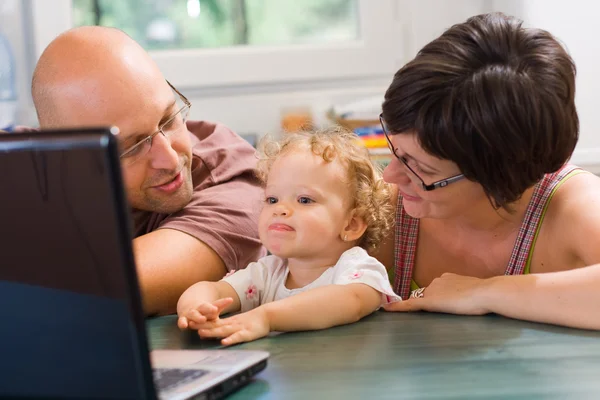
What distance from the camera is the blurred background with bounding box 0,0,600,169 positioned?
285 cm

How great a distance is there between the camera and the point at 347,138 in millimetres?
1419

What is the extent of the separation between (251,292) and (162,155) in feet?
1.18

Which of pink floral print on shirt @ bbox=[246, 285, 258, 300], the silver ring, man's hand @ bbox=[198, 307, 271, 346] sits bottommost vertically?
the silver ring

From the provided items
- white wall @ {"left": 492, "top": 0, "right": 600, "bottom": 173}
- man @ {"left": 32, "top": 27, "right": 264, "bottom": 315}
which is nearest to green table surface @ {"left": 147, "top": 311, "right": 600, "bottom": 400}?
man @ {"left": 32, "top": 27, "right": 264, "bottom": 315}

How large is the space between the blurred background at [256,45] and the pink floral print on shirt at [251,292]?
1.51 meters

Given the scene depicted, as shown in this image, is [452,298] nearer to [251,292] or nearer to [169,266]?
[251,292]

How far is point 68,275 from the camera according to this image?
0.63 meters

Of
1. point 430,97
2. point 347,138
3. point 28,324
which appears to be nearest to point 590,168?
point 347,138

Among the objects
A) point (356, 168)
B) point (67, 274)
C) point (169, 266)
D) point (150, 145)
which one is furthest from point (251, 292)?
point (67, 274)

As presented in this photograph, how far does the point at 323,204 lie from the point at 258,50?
68.0 inches

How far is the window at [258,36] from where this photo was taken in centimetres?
291

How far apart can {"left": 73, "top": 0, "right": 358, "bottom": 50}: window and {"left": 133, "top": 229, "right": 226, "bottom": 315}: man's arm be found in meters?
1.63

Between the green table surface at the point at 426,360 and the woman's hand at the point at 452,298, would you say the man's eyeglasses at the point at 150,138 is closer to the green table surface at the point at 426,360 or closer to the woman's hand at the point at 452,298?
the green table surface at the point at 426,360

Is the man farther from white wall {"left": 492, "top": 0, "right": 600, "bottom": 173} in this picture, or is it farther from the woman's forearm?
white wall {"left": 492, "top": 0, "right": 600, "bottom": 173}
